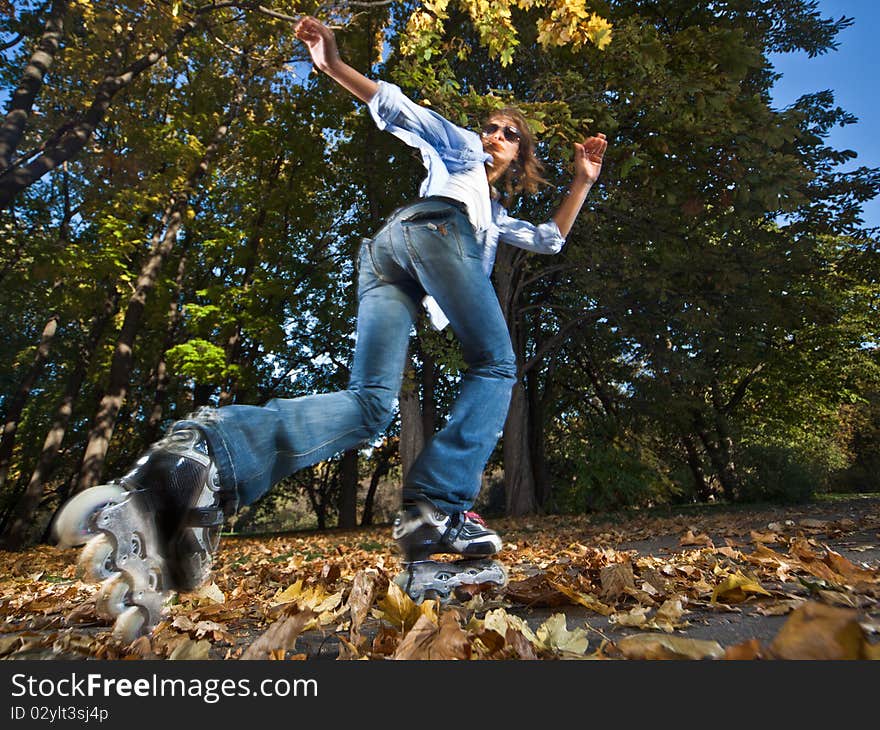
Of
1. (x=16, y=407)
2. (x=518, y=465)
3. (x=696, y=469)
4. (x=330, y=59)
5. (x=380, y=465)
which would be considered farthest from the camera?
(x=380, y=465)

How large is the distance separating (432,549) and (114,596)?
0.95 m

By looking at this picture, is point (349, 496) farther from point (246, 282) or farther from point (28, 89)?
point (28, 89)

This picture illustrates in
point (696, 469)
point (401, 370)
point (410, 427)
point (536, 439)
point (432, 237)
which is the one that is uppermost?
point (432, 237)

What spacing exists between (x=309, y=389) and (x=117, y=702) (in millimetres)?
20876

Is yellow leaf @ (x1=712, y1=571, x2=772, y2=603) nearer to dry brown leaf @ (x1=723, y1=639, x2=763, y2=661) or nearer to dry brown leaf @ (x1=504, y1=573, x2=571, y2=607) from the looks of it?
dry brown leaf @ (x1=504, y1=573, x2=571, y2=607)

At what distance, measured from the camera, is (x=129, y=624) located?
1497mm

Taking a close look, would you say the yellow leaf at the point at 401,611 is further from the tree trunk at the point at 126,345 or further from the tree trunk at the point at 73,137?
the tree trunk at the point at 126,345

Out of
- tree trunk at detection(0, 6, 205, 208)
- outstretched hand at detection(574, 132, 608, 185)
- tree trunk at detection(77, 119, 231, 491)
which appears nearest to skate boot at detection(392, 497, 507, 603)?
outstretched hand at detection(574, 132, 608, 185)

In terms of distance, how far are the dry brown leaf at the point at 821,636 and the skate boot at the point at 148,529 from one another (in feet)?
4.53

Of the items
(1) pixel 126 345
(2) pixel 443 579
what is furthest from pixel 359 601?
(1) pixel 126 345

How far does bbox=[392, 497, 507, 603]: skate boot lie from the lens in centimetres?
190

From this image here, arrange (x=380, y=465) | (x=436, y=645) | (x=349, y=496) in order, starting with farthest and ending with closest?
(x=380, y=465) → (x=349, y=496) → (x=436, y=645)

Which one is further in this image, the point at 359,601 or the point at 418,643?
the point at 359,601

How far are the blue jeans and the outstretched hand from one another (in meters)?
0.99
